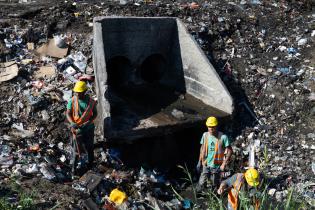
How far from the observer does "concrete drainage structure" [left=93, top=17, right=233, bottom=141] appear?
8430 millimetres

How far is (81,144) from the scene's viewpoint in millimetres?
7090

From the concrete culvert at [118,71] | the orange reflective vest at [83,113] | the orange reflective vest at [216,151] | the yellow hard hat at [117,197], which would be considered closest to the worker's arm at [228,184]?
the orange reflective vest at [216,151]

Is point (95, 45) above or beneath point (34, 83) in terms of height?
above

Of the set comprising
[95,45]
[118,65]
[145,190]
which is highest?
[95,45]

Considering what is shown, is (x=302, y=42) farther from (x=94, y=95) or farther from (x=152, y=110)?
(x=94, y=95)

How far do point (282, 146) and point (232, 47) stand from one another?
2.73 meters

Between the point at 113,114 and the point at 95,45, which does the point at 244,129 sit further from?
the point at 95,45

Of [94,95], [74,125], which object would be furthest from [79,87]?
[94,95]

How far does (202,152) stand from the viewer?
23.7 ft

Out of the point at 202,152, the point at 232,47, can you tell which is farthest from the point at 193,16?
the point at 202,152

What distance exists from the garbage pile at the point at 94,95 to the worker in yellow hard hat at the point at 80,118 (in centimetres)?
44

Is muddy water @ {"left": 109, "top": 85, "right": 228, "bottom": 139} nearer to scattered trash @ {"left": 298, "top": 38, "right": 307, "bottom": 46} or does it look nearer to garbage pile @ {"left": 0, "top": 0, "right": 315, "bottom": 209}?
garbage pile @ {"left": 0, "top": 0, "right": 315, "bottom": 209}

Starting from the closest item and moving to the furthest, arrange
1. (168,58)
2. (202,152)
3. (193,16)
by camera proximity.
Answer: (202,152), (168,58), (193,16)

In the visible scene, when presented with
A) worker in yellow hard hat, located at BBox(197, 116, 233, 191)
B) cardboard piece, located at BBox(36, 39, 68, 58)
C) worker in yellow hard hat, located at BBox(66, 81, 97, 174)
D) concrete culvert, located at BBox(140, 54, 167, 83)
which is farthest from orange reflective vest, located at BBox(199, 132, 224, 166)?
cardboard piece, located at BBox(36, 39, 68, 58)
